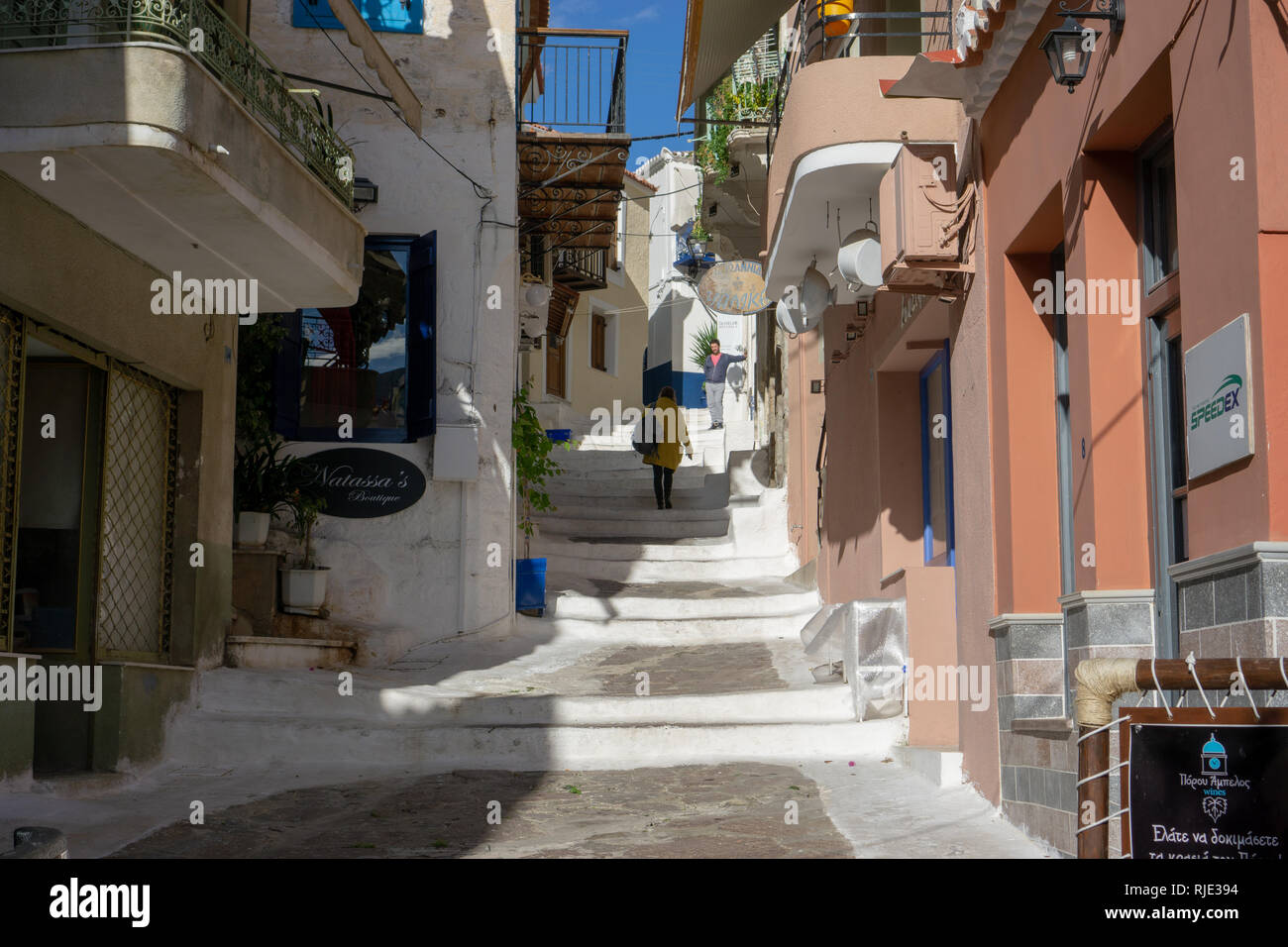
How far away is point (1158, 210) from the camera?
564 cm

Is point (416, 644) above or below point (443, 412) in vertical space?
below

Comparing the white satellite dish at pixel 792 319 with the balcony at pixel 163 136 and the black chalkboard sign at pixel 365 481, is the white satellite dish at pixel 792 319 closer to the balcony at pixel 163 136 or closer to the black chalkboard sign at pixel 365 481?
the balcony at pixel 163 136

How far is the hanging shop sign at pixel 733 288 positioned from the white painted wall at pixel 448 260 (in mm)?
1994

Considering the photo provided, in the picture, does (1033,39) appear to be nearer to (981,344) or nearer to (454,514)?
(981,344)

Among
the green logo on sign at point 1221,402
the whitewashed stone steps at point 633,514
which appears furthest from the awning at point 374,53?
the whitewashed stone steps at point 633,514

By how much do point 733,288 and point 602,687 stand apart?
4804 mm

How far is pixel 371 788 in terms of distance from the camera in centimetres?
827

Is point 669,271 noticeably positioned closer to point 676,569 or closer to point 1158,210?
point 676,569

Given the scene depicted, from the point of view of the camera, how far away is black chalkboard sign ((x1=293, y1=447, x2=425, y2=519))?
43.1 ft

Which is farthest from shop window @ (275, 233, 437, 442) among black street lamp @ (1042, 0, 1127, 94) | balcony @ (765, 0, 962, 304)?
black street lamp @ (1042, 0, 1127, 94)

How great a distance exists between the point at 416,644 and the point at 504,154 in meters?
4.99

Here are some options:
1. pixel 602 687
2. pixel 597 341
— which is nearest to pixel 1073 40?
pixel 602 687
